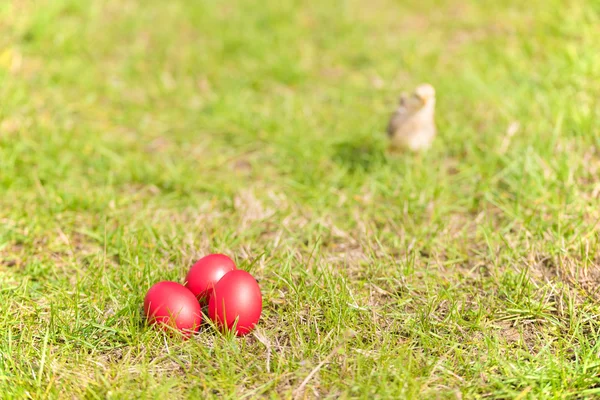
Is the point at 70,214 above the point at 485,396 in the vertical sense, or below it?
above

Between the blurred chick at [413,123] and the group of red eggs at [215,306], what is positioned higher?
the blurred chick at [413,123]

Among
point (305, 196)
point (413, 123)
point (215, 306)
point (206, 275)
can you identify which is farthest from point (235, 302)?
point (413, 123)

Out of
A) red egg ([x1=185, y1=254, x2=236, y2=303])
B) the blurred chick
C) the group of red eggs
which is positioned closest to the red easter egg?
the group of red eggs

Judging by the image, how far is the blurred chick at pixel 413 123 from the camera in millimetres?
3305

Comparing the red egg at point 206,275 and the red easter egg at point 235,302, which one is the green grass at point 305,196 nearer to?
the red easter egg at point 235,302

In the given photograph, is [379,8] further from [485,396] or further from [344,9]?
[485,396]

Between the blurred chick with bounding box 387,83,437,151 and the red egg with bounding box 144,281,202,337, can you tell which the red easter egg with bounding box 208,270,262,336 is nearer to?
the red egg with bounding box 144,281,202,337

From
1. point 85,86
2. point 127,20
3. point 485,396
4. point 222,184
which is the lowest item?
point 485,396

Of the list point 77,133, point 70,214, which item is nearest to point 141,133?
point 77,133

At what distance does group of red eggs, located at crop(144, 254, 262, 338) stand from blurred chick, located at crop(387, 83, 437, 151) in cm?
152

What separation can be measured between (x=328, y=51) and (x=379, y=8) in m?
0.96

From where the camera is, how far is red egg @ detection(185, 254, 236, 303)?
2.36 meters

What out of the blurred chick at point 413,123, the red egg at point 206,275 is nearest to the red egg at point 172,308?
the red egg at point 206,275

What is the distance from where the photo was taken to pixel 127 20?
5199mm
